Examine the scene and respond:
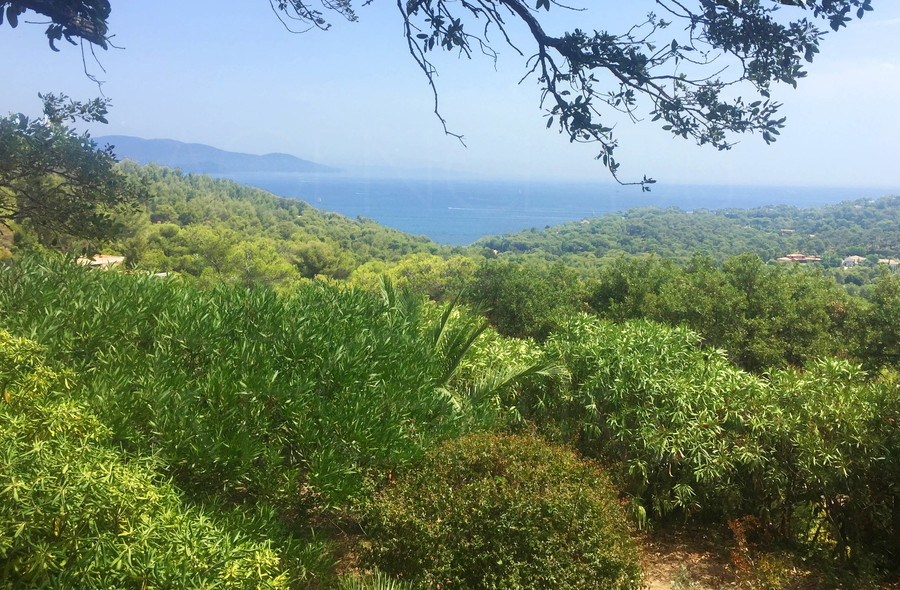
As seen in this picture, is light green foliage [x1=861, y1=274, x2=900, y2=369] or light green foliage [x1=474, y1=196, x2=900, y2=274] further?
light green foliage [x1=474, y1=196, x2=900, y2=274]

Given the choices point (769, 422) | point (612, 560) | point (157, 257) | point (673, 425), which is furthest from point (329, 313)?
point (157, 257)

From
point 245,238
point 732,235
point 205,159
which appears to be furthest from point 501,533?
point 205,159

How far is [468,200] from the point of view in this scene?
508 feet

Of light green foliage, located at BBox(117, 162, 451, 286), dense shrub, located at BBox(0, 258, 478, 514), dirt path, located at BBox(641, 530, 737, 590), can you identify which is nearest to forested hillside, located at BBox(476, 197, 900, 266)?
light green foliage, located at BBox(117, 162, 451, 286)

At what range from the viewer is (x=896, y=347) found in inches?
436

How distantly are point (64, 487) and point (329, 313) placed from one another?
267 cm

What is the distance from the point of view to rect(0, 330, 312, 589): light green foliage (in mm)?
2451

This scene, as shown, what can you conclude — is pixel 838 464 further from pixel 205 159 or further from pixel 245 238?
pixel 205 159

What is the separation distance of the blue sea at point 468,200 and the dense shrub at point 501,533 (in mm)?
106145

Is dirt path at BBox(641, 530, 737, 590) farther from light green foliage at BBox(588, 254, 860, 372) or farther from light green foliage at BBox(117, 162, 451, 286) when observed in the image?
light green foliage at BBox(117, 162, 451, 286)

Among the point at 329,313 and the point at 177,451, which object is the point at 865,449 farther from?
the point at 177,451

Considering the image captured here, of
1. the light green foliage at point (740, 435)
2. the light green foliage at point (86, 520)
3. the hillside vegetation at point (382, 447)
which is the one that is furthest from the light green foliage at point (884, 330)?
the light green foliage at point (86, 520)

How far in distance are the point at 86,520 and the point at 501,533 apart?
97.9 inches

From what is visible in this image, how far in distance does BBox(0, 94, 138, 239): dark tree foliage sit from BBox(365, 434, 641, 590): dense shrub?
430 centimetres
